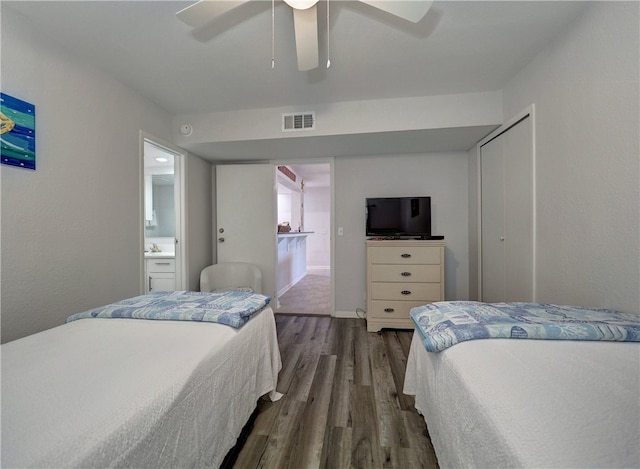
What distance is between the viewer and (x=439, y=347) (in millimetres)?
938

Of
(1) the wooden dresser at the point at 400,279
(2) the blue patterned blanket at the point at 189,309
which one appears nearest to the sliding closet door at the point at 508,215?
(1) the wooden dresser at the point at 400,279

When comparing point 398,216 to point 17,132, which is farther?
point 398,216

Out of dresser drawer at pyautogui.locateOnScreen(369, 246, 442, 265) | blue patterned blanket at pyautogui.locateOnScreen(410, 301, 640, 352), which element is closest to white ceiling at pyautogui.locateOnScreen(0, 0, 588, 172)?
dresser drawer at pyautogui.locateOnScreen(369, 246, 442, 265)

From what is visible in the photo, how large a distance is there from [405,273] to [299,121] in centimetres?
189

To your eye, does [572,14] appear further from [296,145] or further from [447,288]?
[447,288]

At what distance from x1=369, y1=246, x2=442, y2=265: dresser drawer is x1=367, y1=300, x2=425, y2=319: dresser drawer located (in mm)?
429

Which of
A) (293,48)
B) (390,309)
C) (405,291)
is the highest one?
(293,48)

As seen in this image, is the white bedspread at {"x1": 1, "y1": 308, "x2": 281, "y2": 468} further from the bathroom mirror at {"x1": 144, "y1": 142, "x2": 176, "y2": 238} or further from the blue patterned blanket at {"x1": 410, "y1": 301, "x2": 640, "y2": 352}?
the bathroom mirror at {"x1": 144, "y1": 142, "x2": 176, "y2": 238}

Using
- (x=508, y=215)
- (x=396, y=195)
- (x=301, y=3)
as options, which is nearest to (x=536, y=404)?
(x=301, y=3)

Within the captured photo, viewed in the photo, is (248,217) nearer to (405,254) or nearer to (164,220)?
(164,220)

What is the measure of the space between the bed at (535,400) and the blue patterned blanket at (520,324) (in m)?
0.01

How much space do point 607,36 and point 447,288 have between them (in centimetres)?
242

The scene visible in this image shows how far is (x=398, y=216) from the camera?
296 cm

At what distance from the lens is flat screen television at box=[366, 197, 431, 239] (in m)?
2.92
